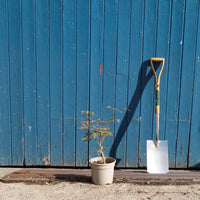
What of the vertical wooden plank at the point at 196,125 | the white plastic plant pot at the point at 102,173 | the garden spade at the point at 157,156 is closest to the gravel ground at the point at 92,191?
the white plastic plant pot at the point at 102,173

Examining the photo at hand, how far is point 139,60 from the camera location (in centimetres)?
237

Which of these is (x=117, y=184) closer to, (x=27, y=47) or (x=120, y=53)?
(x=120, y=53)

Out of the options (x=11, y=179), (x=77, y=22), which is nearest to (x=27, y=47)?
(x=77, y=22)

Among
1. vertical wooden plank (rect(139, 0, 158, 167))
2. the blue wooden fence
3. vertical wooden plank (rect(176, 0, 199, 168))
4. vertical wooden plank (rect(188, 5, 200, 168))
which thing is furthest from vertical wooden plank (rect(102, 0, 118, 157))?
vertical wooden plank (rect(188, 5, 200, 168))

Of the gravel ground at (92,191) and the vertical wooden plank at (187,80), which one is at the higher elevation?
the vertical wooden plank at (187,80)

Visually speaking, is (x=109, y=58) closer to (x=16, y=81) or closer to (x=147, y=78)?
(x=147, y=78)

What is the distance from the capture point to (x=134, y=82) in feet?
7.86

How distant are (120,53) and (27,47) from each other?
0.93 m

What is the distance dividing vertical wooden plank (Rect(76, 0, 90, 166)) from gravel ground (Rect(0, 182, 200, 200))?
0.40 metres

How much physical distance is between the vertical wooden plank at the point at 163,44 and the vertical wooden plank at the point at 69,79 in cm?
84

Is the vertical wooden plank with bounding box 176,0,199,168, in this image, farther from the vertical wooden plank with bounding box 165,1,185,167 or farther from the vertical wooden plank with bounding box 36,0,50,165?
the vertical wooden plank with bounding box 36,0,50,165

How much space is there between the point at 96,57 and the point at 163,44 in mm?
675

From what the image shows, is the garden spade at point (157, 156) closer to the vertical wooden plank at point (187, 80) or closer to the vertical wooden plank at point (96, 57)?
the vertical wooden plank at point (187, 80)

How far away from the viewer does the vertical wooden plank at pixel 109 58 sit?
2.31 m
